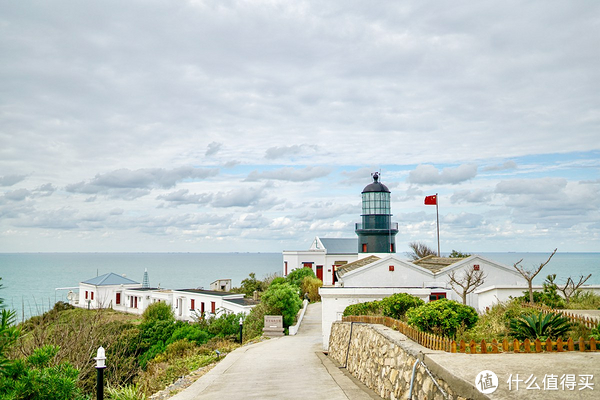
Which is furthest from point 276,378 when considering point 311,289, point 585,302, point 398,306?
point 311,289

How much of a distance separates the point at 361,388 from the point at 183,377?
5.91 meters

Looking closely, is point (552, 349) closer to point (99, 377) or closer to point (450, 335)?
point (450, 335)

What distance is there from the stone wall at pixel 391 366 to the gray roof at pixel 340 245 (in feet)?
125

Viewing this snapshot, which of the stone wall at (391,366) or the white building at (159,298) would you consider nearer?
the stone wall at (391,366)

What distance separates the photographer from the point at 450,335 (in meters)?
10.6

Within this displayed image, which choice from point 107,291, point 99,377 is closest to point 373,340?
point 99,377

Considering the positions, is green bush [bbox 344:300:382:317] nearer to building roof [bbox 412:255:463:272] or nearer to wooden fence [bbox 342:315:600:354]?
wooden fence [bbox 342:315:600:354]

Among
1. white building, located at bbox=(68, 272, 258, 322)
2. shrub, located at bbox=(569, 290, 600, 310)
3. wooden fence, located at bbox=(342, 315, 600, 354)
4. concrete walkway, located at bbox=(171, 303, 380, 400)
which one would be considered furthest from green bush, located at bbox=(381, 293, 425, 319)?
white building, located at bbox=(68, 272, 258, 322)

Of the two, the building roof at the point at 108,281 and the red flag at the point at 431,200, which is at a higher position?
the red flag at the point at 431,200

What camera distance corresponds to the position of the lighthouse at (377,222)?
42.2m

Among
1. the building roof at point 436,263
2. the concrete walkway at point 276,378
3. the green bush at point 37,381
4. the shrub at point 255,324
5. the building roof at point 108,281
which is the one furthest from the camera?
the building roof at point 108,281

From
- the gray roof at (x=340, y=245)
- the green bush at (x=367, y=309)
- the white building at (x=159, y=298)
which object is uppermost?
the gray roof at (x=340, y=245)

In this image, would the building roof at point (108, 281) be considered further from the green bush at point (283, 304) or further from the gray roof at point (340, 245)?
the green bush at point (283, 304)

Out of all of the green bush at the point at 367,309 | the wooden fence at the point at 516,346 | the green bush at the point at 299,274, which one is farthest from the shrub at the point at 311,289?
the wooden fence at the point at 516,346
